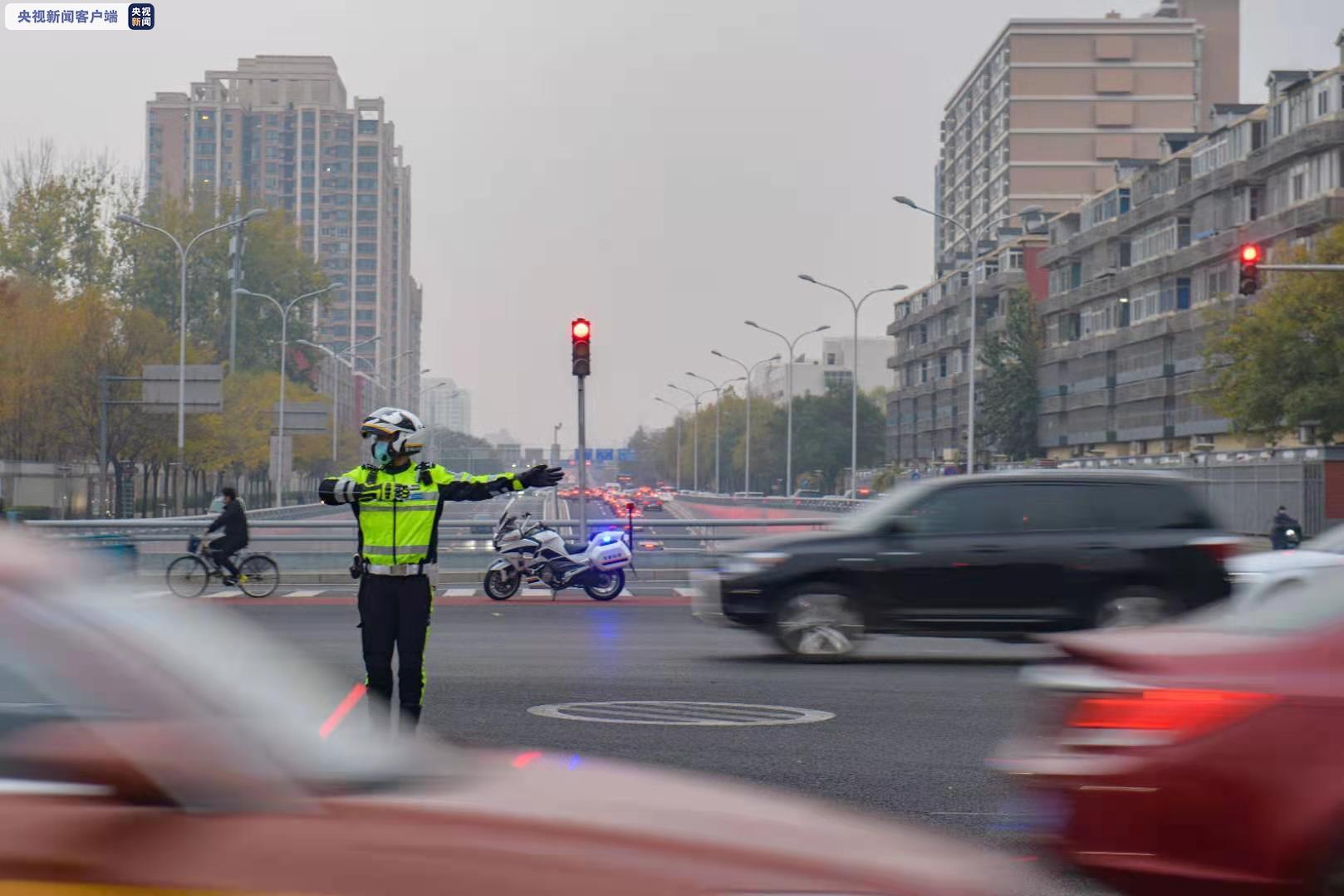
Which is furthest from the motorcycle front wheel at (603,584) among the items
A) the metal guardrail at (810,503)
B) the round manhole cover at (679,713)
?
the metal guardrail at (810,503)

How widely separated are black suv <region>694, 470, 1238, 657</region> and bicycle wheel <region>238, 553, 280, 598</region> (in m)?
12.2

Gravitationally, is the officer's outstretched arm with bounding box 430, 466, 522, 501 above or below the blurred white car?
above

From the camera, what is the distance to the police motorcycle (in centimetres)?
2430

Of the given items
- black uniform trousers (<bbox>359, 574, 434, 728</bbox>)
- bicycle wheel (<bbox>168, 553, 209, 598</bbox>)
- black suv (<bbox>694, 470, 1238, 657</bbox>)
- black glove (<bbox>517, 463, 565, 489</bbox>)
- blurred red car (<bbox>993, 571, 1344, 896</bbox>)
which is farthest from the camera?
bicycle wheel (<bbox>168, 553, 209, 598</bbox>)

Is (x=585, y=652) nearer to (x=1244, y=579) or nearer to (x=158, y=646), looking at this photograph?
(x=1244, y=579)

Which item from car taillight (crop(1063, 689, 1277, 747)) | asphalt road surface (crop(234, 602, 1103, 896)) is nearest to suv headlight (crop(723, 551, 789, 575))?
asphalt road surface (crop(234, 602, 1103, 896))

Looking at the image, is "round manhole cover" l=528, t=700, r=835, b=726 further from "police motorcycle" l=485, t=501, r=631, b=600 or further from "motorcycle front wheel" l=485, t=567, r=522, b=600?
"motorcycle front wheel" l=485, t=567, r=522, b=600

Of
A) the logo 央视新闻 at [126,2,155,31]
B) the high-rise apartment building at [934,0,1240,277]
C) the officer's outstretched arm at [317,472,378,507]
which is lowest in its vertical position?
the officer's outstretched arm at [317,472,378,507]

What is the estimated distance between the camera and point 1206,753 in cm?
525

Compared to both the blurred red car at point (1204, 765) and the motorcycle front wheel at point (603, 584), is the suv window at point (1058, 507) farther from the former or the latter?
the motorcycle front wheel at point (603, 584)

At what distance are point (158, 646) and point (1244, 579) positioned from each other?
14.5m

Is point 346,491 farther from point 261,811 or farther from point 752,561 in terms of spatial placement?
point 752,561

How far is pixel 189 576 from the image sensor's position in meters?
25.7

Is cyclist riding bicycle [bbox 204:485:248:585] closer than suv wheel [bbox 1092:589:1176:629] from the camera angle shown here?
No
